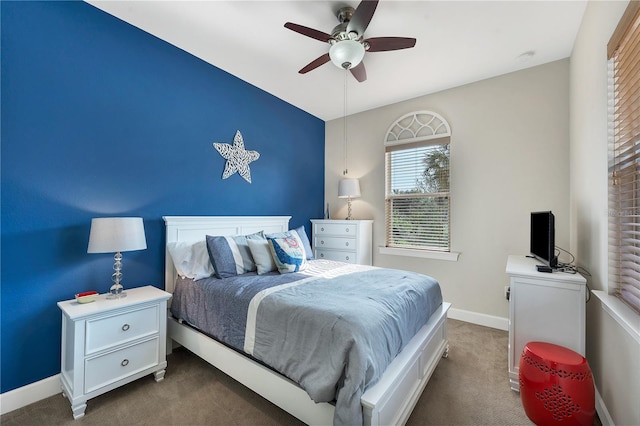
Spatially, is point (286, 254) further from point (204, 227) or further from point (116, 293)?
point (116, 293)

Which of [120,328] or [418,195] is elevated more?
[418,195]

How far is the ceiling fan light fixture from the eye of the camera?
2.01 metres

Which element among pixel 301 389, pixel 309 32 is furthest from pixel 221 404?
pixel 309 32

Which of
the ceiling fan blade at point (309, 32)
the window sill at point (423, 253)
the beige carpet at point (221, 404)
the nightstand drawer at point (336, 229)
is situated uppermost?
the ceiling fan blade at point (309, 32)

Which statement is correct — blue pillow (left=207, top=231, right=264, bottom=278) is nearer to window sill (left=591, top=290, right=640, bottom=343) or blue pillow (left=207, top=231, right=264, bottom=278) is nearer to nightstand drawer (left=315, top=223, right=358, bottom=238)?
nightstand drawer (left=315, top=223, right=358, bottom=238)

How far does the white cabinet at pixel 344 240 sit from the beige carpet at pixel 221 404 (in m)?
1.75

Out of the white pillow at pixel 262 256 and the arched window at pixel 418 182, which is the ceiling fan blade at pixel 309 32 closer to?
the white pillow at pixel 262 256

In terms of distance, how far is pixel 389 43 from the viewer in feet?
6.82

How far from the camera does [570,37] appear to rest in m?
2.42

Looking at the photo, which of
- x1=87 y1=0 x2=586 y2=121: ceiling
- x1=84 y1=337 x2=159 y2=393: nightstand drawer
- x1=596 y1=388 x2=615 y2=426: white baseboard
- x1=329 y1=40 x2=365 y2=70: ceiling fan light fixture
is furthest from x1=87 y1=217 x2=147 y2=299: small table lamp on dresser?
x1=596 y1=388 x2=615 y2=426: white baseboard

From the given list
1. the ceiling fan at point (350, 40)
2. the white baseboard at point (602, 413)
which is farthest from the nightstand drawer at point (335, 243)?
the white baseboard at point (602, 413)

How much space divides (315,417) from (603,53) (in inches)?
110

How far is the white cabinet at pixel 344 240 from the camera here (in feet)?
12.2

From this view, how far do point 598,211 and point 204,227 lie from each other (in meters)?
3.22
